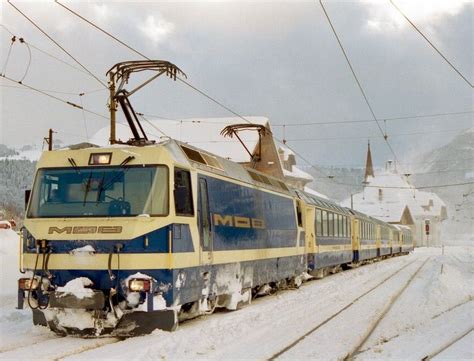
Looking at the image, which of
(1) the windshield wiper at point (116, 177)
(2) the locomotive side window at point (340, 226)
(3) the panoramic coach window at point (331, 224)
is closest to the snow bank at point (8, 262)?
Answer: (1) the windshield wiper at point (116, 177)

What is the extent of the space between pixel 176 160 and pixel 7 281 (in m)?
10.1

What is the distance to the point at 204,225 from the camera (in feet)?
36.2

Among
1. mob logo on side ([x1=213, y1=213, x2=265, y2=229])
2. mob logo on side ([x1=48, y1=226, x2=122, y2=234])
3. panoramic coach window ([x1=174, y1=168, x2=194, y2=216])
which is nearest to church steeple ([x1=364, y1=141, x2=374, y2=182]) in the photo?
mob logo on side ([x1=213, y1=213, x2=265, y2=229])

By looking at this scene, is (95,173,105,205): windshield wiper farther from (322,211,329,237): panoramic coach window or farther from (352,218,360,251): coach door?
(352,218,360,251): coach door

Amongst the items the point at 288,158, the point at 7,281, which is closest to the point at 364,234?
the point at 7,281

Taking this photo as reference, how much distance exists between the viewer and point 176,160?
1014 centimetres

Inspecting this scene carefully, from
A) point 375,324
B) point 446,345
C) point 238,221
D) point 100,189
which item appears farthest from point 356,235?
point 100,189

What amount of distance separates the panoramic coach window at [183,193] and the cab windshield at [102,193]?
0.21 m

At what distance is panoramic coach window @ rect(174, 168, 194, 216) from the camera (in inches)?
387

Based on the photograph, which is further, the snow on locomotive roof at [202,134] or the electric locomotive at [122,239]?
the snow on locomotive roof at [202,134]

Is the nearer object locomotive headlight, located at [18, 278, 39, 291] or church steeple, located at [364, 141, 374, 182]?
locomotive headlight, located at [18, 278, 39, 291]

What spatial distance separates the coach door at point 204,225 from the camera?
1087cm

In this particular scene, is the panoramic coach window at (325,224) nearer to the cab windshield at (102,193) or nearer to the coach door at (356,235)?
the coach door at (356,235)

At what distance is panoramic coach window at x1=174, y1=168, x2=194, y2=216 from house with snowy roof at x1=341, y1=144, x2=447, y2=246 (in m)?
79.9
